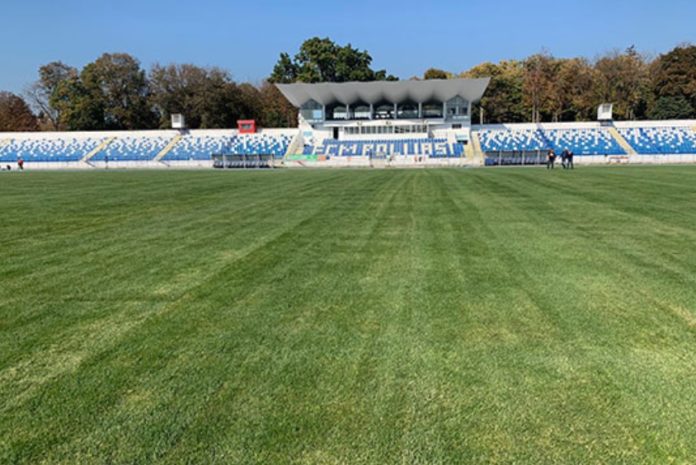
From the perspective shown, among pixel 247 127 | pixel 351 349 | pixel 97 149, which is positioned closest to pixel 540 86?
pixel 247 127

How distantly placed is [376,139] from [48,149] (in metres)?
42.1

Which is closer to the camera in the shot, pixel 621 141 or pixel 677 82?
pixel 621 141

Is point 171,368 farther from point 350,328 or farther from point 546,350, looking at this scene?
point 546,350

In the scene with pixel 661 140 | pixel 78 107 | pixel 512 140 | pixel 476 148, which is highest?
pixel 78 107

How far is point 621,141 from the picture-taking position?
165 feet

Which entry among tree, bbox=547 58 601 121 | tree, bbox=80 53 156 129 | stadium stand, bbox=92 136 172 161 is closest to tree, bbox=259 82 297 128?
tree, bbox=80 53 156 129

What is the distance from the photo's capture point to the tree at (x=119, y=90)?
71500 mm

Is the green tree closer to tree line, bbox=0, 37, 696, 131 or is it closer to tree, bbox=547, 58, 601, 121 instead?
tree line, bbox=0, 37, 696, 131

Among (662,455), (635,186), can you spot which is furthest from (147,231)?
(635,186)

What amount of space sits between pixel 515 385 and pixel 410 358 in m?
0.78

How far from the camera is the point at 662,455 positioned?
7.88 ft

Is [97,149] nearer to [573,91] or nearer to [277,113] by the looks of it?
[277,113]

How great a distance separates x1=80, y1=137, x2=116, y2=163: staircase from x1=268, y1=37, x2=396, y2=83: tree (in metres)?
35.2

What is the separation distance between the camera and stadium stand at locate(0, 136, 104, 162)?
56.0 meters
